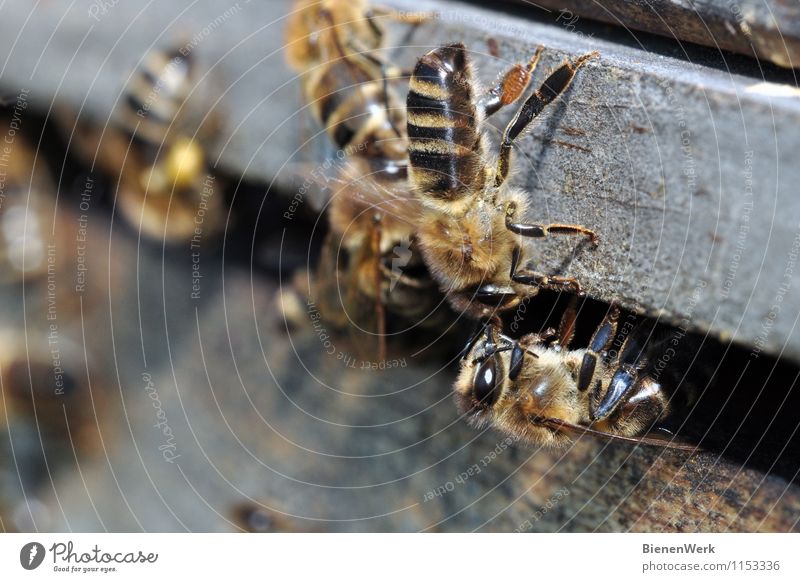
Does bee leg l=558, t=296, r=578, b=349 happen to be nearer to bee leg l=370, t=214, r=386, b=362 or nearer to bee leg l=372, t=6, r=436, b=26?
bee leg l=370, t=214, r=386, b=362

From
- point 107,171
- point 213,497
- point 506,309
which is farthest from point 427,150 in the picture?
point 107,171

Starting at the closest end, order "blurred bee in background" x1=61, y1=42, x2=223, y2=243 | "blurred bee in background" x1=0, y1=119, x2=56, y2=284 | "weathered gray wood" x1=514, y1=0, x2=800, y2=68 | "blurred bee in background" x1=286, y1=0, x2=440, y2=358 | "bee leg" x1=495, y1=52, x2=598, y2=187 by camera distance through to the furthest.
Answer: "weathered gray wood" x1=514, y1=0, x2=800, y2=68 → "bee leg" x1=495, y1=52, x2=598, y2=187 → "blurred bee in background" x1=286, y1=0, x2=440, y2=358 → "blurred bee in background" x1=61, y1=42, x2=223, y2=243 → "blurred bee in background" x1=0, y1=119, x2=56, y2=284

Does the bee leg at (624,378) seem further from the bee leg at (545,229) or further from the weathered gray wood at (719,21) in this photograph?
the weathered gray wood at (719,21)

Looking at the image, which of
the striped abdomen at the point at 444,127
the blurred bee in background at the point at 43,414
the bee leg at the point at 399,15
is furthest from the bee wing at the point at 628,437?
the blurred bee in background at the point at 43,414

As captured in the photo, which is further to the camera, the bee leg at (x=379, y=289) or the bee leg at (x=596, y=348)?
the bee leg at (x=379, y=289)

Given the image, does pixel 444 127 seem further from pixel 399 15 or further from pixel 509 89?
pixel 399 15

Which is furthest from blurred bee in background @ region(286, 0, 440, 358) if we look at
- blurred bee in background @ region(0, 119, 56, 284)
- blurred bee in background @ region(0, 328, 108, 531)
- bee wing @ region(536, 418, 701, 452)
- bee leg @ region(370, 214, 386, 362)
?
blurred bee in background @ region(0, 119, 56, 284)

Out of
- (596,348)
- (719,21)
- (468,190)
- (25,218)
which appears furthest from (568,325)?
(25,218)
